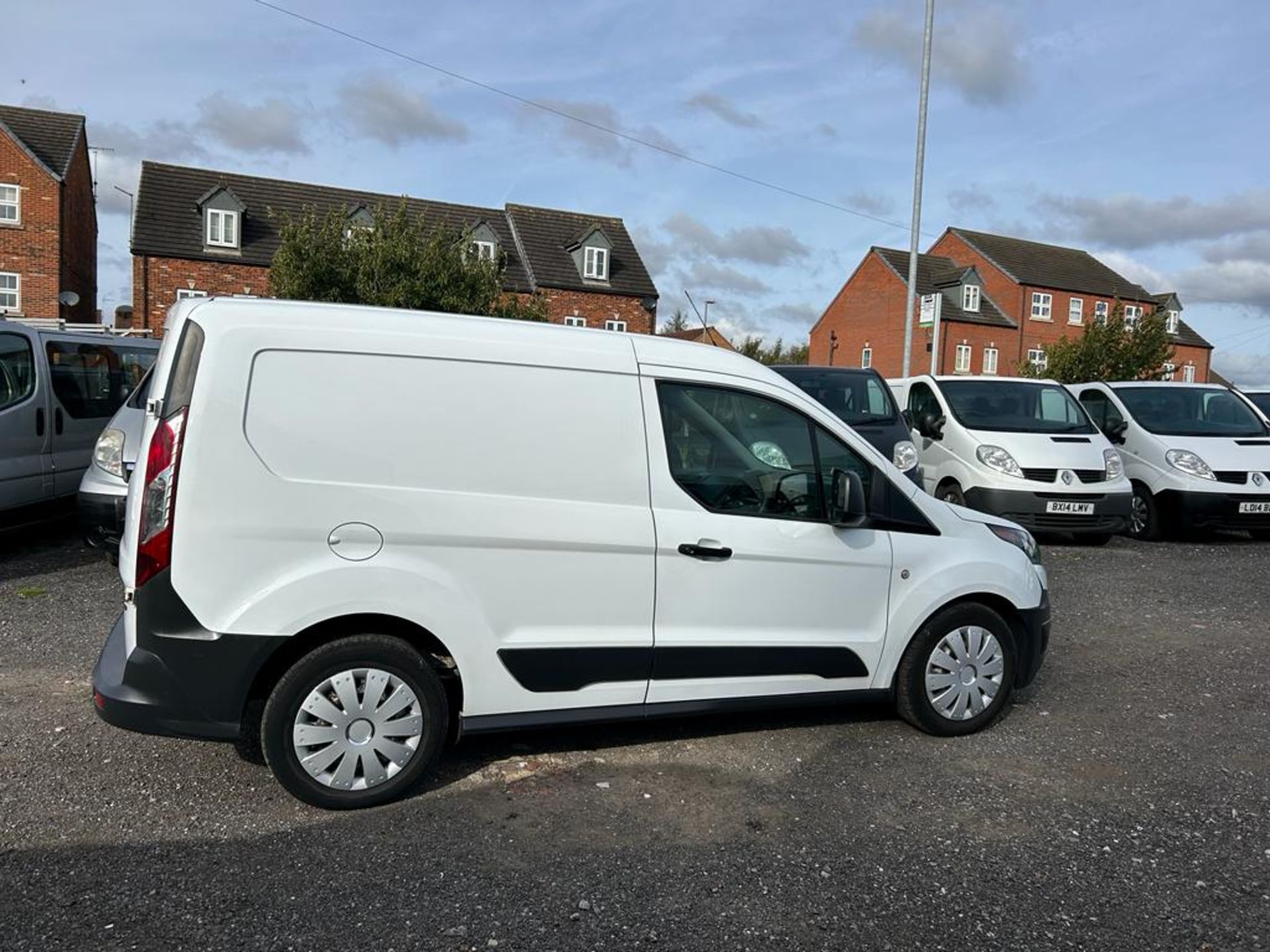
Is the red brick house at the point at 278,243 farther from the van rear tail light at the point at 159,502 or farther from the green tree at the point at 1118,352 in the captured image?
the van rear tail light at the point at 159,502

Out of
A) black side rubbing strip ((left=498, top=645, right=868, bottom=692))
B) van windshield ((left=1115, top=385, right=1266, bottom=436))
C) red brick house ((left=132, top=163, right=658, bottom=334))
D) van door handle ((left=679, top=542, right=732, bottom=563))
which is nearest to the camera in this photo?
black side rubbing strip ((left=498, top=645, right=868, bottom=692))

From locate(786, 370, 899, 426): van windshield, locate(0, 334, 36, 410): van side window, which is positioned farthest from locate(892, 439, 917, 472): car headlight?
locate(0, 334, 36, 410): van side window

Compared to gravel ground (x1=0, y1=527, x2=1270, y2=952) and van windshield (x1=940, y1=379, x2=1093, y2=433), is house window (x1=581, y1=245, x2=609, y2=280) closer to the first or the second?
van windshield (x1=940, y1=379, x2=1093, y2=433)

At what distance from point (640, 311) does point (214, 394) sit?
36.0 meters

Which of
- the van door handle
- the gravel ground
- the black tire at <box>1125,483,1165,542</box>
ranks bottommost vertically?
the gravel ground

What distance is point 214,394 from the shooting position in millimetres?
3438

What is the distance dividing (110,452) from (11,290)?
27.0m

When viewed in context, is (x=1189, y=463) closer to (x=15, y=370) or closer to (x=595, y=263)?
(x=15, y=370)

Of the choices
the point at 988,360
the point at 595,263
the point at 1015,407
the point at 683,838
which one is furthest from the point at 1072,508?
the point at 988,360

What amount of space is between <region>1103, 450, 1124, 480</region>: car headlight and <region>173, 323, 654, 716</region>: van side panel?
7.83 m

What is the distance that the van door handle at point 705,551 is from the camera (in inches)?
157

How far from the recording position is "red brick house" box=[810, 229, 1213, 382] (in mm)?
47812

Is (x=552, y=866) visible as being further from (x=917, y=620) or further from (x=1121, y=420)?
(x=1121, y=420)

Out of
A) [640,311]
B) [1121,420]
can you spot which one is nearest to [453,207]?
[640,311]
